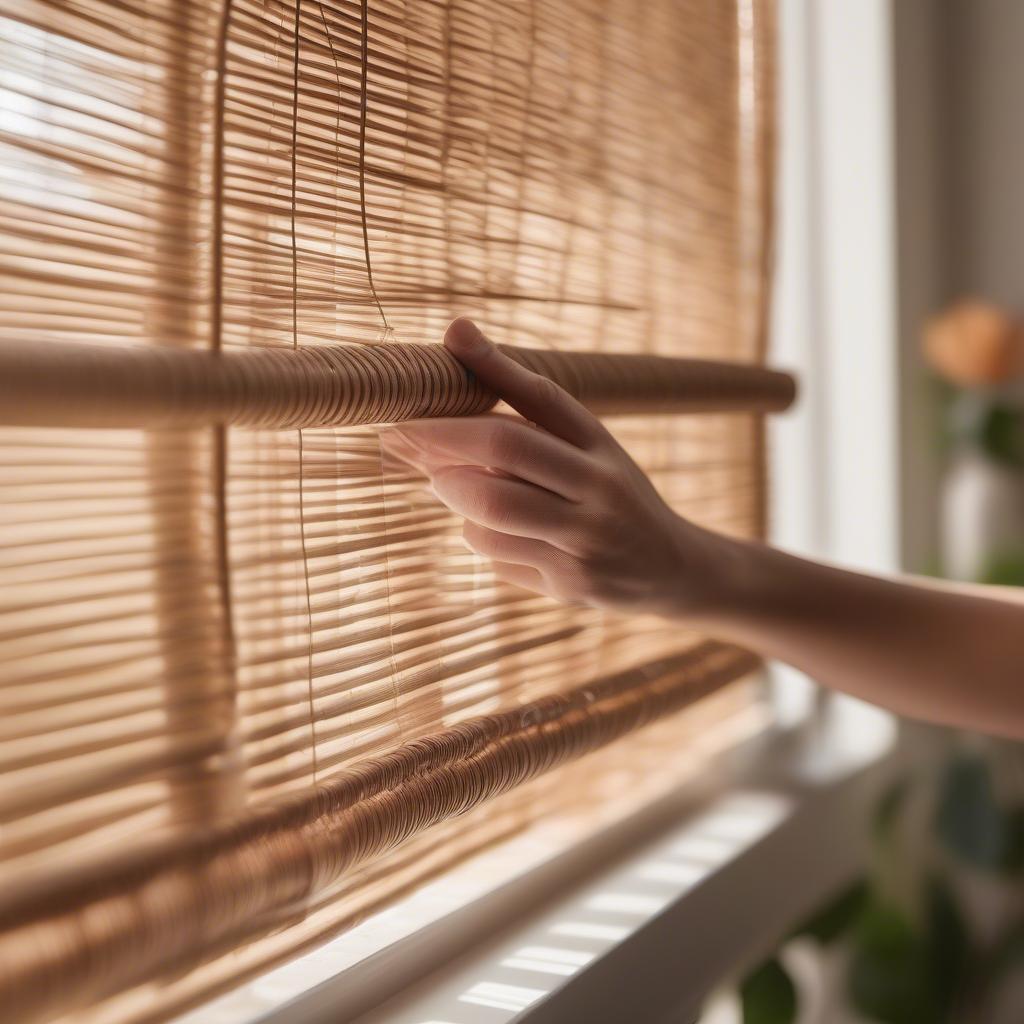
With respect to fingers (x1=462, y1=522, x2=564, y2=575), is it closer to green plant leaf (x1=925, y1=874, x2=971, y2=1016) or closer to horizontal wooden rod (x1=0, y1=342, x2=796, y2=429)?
horizontal wooden rod (x1=0, y1=342, x2=796, y2=429)

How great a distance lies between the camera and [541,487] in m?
0.66

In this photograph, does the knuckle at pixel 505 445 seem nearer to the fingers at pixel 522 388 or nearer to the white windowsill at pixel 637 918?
the fingers at pixel 522 388

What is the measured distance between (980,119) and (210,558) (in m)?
1.54

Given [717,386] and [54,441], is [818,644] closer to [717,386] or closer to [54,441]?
[717,386]

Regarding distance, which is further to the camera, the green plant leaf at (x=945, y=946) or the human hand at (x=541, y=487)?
the green plant leaf at (x=945, y=946)

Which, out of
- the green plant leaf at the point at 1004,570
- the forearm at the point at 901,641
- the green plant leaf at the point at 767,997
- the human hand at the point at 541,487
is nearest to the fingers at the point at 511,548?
the human hand at the point at 541,487

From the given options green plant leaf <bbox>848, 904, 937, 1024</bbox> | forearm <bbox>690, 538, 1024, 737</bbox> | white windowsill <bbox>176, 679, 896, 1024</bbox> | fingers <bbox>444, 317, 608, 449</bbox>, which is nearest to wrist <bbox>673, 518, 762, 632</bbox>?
forearm <bbox>690, 538, 1024, 737</bbox>

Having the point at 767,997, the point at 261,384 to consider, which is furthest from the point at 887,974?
the point at 261,384

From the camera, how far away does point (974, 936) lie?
5.32ft

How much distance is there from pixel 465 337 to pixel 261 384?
0.49ft

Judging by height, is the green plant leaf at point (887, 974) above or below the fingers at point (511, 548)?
below

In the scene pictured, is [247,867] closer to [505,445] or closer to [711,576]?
[505,445]

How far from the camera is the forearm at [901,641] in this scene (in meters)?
0.92

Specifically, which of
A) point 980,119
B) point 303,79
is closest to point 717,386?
point 303,79
